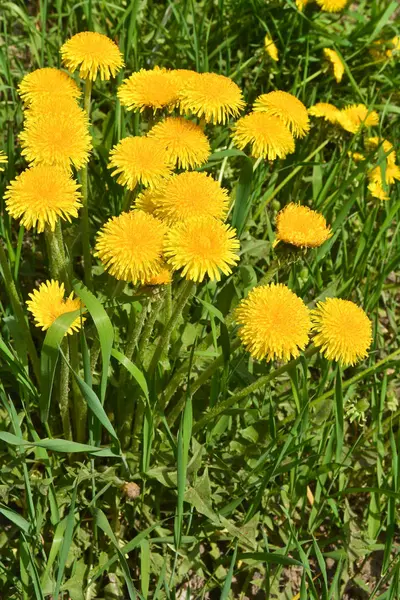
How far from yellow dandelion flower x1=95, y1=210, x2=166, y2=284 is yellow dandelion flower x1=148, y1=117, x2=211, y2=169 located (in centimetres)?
29

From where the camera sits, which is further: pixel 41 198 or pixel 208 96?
pixel 208 96

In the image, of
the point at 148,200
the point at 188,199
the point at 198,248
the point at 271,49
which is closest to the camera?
the point at 198,248

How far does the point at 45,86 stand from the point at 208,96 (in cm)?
43

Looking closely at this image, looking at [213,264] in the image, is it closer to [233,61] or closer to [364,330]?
[364,330]

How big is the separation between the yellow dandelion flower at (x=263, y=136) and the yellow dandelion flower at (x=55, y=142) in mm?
455

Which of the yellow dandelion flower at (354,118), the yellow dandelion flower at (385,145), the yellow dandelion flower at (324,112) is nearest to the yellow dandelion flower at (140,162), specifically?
the yellow dandelion flower at (324,112)

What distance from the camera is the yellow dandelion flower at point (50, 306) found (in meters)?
1.49

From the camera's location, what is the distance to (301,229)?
1617mm

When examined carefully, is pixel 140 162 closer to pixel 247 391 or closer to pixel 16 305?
pixel 16 305

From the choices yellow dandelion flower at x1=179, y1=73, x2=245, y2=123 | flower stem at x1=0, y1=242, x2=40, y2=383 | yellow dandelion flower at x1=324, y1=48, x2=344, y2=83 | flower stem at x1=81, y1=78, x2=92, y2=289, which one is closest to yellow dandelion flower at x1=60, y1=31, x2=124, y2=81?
flower stem at x1=81, y1=78, x2=92, y2=289

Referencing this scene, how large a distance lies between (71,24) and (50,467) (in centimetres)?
201

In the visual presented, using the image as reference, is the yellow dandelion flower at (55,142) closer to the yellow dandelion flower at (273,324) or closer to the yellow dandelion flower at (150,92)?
the yellow dandelion flower at (150,92)

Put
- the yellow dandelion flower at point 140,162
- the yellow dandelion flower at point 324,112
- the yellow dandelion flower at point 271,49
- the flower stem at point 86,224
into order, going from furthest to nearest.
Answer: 1. the yellow dandelion flower at point 271,49
2. the yellow dandelion flower at point 324,112
3. the flower stem at point 86,224
4. the yellow dandelion flower at point 140,162

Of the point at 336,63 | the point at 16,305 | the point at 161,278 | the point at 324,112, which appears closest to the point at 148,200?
the point at 161,278
